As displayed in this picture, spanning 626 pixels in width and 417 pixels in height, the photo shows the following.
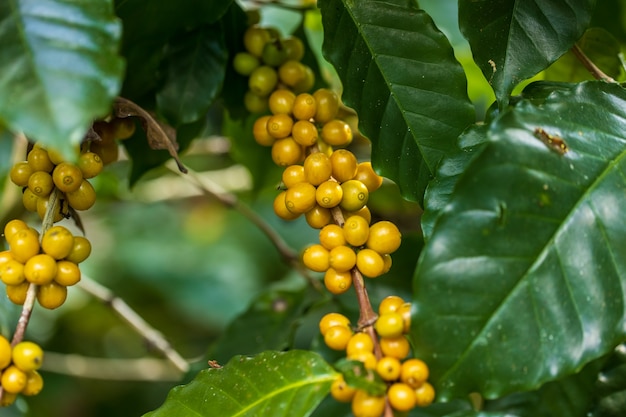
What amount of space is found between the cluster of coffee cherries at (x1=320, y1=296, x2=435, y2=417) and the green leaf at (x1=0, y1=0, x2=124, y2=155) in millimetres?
268

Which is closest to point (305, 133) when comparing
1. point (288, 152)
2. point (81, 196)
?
point (288, 152)

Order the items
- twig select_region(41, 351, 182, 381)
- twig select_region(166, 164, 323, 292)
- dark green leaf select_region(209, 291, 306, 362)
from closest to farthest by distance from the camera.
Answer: dark green leaf select_region(209, 291, 306, 362) → twig select_region(166, 164, 323, 292) → twig select_region(41, 351, 182, 381)

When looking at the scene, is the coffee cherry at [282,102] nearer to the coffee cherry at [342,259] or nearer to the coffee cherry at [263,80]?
the coffee cherry at [263,80]

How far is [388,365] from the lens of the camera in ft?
1.92

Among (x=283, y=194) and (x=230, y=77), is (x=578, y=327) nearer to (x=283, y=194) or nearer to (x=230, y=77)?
(x=283, y=194)

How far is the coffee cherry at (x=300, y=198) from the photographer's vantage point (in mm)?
709

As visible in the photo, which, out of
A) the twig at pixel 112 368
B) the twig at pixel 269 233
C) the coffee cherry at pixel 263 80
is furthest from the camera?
the twig at pixel 112 368

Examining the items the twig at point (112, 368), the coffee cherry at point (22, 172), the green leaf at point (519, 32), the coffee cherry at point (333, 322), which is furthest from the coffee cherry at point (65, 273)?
the twig at point (112, 368)

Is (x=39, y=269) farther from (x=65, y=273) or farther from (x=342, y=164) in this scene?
(x=342, y=164)

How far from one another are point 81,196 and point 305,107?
26cm

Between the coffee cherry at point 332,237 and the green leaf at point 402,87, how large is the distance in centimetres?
10

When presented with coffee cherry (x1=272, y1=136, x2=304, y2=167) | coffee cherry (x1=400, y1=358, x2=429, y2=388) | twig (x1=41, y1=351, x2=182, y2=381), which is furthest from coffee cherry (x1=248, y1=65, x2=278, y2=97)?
twig (x1=41, y1=351, x2=182, y2=381)

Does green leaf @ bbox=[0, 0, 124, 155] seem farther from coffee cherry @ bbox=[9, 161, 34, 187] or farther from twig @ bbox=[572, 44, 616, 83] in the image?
twig @ bbox=[572, 44, 616, 83]

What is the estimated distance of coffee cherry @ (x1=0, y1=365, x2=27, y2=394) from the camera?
0.57m
